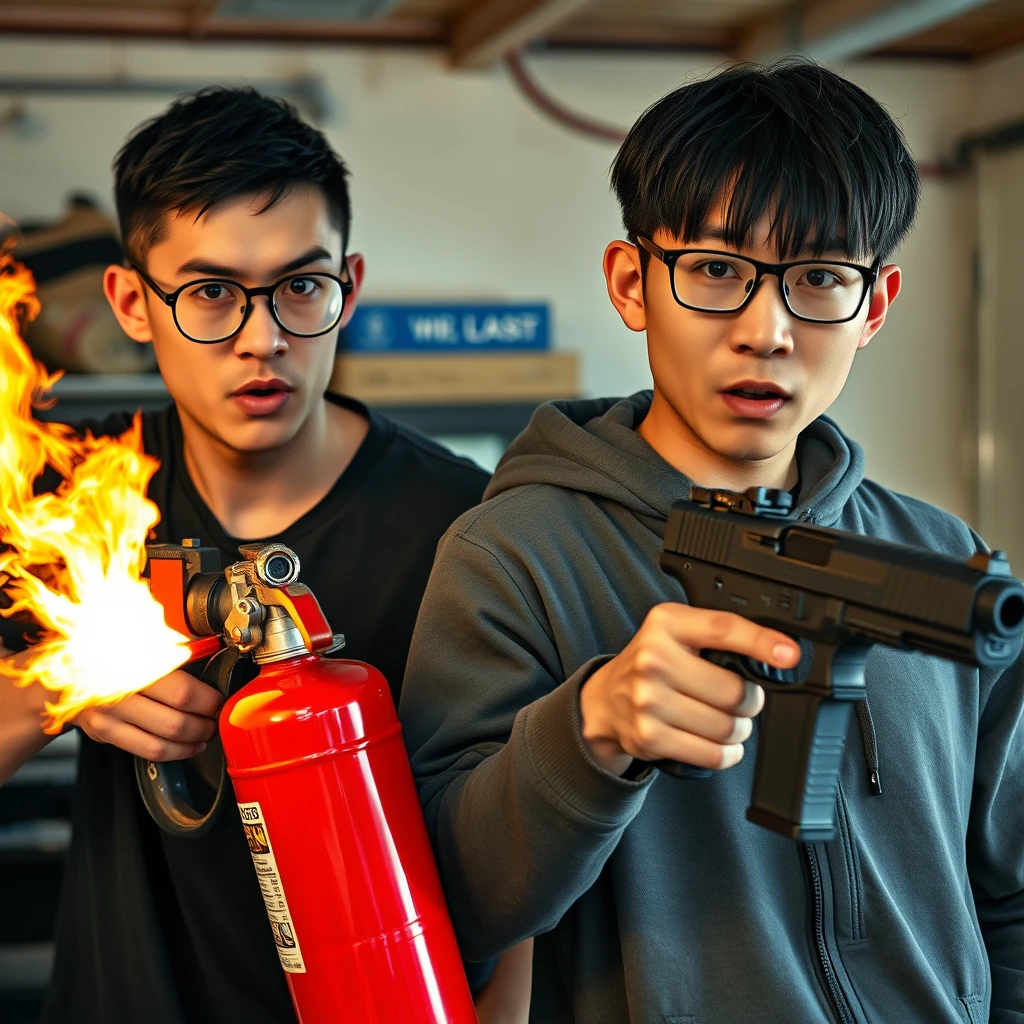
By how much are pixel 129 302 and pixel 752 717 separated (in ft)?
3.22

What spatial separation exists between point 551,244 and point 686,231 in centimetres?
306

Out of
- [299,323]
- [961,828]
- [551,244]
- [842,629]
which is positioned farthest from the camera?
[551,244]

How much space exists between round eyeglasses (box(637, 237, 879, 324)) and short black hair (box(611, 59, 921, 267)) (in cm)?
2

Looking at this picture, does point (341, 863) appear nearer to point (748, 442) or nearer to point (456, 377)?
point (748, 442)

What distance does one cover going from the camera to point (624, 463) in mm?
1140

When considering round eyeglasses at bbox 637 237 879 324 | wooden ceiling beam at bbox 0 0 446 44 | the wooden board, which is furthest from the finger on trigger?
wooden ceiling beam at bbox 0 0 446 44

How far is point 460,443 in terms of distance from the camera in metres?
3.61

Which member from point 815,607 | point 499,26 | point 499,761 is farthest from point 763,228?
point 499,26

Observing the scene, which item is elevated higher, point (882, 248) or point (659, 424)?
point (882, 248)

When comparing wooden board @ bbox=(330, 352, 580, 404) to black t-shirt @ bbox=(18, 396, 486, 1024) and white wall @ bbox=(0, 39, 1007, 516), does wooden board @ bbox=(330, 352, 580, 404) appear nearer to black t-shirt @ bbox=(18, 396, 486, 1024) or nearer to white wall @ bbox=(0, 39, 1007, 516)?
white wall @ bbox=(0, 39, 1007, 516)

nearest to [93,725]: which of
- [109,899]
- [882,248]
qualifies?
[109,899]

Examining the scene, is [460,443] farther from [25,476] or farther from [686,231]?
[686,231]

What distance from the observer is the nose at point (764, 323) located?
3.40 feet

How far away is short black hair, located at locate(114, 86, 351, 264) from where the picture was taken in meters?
1.39
